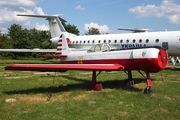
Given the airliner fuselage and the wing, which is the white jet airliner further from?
the wing

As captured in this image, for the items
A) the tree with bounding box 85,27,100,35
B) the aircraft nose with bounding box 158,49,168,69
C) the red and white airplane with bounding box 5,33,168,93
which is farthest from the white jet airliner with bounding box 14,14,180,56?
the tree with bounding box 85,27,100,35

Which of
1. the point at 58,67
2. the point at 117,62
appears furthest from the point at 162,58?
the point at 58,67

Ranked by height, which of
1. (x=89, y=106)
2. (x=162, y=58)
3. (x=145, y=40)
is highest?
(x=145, y=40)

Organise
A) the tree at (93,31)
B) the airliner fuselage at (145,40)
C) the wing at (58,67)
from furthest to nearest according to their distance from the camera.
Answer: the tree at (93,31), the airliner fuselage at (145,40), the wing at (58,67)

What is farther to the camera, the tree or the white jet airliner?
the tree

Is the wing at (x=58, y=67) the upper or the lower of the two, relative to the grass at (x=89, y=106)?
upper

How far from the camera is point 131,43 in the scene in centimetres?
1878

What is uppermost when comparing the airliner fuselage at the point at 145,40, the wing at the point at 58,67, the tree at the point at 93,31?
the tree at the point at 93,31

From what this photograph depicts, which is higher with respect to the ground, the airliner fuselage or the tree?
the tree

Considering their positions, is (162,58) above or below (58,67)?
above

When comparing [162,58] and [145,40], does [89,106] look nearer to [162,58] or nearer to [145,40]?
[162,58]

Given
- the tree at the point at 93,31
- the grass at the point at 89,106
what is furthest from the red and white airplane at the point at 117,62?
the tree at the point at 93,31

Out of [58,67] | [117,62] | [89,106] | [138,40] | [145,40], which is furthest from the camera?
[138,40]

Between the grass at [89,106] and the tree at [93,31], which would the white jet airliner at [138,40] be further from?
the tree at [93,31]
